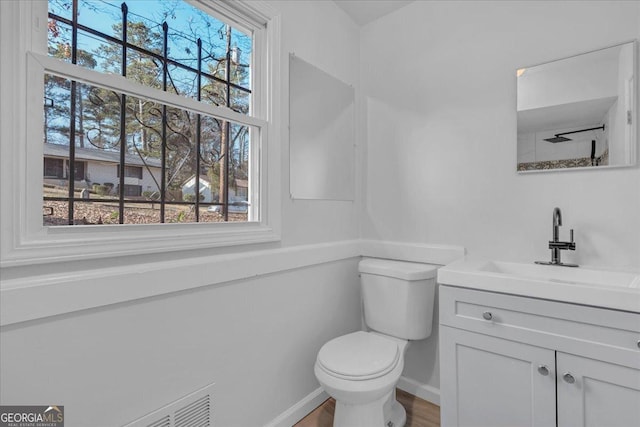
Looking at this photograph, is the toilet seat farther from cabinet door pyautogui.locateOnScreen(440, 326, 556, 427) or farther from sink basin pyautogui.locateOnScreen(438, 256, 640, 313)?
sink basin pyautogui.locateOnScreen(438, 256, 640, 313)

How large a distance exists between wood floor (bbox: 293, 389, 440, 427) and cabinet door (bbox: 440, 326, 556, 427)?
38 centimetres

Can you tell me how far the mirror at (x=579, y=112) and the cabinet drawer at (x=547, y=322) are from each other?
2.36 feet

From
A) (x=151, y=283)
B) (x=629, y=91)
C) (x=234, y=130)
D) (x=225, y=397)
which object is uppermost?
(x=629, y=91)

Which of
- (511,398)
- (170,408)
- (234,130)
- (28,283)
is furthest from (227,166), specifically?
(511,398)

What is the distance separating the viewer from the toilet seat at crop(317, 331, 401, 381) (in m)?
1.36

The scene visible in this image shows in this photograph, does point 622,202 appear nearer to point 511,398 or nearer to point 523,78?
point 523,78

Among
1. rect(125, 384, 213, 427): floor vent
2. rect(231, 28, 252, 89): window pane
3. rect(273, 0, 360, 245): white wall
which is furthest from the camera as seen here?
rect(273, 0, 360, 245): white wall

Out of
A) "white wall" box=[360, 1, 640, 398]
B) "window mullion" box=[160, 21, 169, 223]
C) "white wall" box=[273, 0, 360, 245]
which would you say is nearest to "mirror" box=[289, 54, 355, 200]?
"white wall" box=[273, 0, 360, 245]

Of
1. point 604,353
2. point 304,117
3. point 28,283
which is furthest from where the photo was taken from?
point 304,117

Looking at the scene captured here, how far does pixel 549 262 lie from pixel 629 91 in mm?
799

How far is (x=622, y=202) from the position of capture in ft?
4.51

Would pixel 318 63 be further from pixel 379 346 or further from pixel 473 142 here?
pixel 379 346

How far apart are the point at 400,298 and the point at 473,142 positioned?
950 millimetres

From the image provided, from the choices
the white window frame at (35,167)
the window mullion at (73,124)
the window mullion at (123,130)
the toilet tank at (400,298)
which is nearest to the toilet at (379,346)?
the toilet tank at (400,298)
